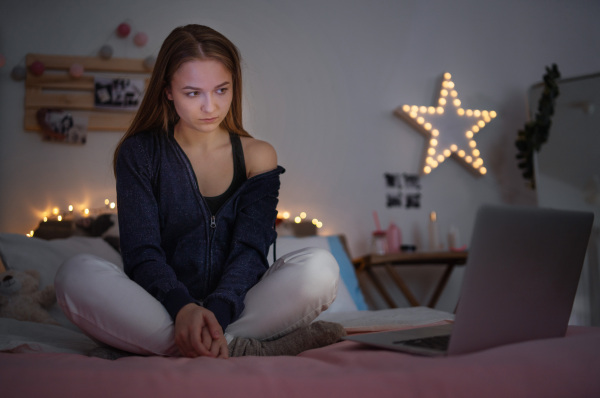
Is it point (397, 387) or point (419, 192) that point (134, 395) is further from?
point (419, 192)

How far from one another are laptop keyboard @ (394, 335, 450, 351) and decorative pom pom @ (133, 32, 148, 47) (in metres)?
2.18

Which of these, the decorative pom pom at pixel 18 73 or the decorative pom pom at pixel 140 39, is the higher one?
the decorative pom pom at pixel 140 39

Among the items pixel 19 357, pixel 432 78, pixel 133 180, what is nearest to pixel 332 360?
pixel 19 357

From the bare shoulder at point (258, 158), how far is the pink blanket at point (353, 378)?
71cm

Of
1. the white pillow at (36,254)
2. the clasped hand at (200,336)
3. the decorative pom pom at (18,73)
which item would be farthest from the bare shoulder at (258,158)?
the decorative pom pom at (18,73)

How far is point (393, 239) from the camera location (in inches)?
105

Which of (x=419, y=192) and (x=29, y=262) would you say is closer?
(x=29, y=262)

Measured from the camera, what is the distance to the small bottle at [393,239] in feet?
8.70

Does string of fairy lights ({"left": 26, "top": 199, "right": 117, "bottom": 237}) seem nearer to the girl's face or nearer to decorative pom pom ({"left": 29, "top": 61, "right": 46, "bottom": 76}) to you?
decorative pom pom ({"left": 29, "top": 61, "right": 46, "bottom": 76})

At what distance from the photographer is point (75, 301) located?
3.10 ft

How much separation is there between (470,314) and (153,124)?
925 millimetres

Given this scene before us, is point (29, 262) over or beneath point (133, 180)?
beneath

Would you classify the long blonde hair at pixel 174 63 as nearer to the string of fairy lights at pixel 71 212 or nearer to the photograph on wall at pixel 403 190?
the string of fairy lights at pixel 71 212

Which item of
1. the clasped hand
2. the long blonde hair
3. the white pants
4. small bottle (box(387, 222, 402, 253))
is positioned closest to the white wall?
small bottle (box(387, 222, 402, 253))
